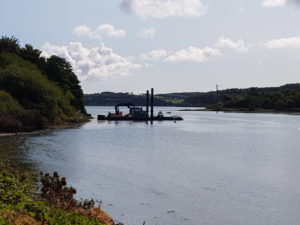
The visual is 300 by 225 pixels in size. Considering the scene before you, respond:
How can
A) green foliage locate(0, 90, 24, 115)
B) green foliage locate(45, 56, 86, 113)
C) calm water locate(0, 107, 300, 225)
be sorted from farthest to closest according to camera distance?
green foliage locate(45, 56, 86, 113) < green foliage locate(0, 90, 24, 115) < calm water locate(0, 107, 300, 225)

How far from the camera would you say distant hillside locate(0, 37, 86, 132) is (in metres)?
59.6

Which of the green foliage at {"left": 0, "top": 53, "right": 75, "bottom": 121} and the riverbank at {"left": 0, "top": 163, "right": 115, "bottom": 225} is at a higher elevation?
the green foliage at {"left": 0, "top": 53, "right": 75, "bottom": 121}

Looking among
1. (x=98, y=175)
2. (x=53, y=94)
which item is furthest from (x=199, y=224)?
(x=53, y=94)

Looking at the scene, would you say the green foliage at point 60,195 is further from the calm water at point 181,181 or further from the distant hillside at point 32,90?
the distant hillside at point 32,90

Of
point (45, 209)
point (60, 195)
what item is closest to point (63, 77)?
point (60, 195)

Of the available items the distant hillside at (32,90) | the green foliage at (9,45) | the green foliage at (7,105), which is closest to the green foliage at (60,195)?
the distant hillside at (32,90)

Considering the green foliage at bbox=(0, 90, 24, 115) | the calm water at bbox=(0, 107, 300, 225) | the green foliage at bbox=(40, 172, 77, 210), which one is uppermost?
the green foliage at bbox=(0, 90, 24, 115)

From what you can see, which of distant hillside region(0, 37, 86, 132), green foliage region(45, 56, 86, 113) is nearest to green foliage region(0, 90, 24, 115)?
distant hillside region(0, 37, 86, 132)

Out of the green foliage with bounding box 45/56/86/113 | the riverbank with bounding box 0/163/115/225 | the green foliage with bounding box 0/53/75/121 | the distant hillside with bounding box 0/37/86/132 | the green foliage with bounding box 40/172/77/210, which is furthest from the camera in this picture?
the green foliage with bounding box 45/56/86/113

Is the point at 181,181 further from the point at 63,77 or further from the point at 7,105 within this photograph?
the point at 63,77

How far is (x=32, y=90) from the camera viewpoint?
231 feet

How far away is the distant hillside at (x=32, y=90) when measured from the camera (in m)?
59.6

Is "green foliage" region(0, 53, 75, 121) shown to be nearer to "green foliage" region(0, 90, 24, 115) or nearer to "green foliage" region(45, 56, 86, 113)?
"green foliage" region(0, 90, 24, 115)

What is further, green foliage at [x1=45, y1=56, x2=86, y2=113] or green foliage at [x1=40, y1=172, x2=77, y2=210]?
green foliage at [x1=45, y1=56, x2=86, y2=113]
